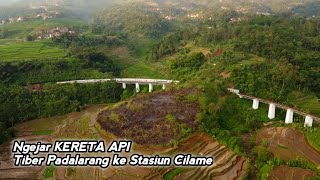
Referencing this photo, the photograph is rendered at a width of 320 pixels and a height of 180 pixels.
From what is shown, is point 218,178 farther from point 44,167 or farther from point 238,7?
point 238,7

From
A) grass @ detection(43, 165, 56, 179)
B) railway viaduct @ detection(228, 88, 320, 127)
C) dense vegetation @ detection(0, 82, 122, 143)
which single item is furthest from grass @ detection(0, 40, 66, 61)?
railway viaduct @ detection(228, 88, 320, 127)

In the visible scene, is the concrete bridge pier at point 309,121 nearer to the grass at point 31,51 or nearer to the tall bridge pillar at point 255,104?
the tall bridge pillar at point 255,104

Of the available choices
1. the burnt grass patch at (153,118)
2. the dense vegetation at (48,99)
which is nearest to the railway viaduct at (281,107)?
the burnt grass patch at (153,118)

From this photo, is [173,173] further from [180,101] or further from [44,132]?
[44,132]

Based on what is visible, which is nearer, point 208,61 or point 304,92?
point 304,92

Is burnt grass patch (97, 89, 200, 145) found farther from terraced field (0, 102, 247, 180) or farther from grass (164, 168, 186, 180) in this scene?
grass (164, 168, 186, 180)

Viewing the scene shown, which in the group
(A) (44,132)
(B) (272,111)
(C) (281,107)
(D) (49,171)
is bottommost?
(A) (44,132)

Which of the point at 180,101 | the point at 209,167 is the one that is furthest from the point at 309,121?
the point at 209,167

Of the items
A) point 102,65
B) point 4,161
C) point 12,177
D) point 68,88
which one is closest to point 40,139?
point 4,161
